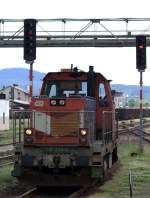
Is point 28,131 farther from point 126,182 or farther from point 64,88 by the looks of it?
point 126,182

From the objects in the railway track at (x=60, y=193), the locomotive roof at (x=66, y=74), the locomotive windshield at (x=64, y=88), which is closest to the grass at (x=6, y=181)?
the railway track at (x=60, y=193)

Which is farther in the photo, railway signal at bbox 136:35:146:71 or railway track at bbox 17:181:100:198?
railway signal at bbox 136:35:146:71

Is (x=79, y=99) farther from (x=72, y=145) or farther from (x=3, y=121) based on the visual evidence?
(x=3, y=121)

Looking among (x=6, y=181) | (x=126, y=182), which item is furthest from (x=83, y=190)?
(x=6, y=181)

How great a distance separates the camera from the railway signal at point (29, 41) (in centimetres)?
2357

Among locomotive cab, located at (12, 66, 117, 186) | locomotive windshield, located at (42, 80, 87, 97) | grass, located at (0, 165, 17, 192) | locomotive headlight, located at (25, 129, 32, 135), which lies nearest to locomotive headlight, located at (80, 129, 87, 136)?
locomotive cab, located at (12, 66, 117, 186)

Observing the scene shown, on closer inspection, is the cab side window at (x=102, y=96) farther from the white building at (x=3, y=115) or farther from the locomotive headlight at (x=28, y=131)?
the white building at (x=3, y=115)

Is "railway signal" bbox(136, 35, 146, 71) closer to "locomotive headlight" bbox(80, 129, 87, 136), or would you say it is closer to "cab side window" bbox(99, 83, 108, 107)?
"cab side window" bbox(99, 83, 108, 107)

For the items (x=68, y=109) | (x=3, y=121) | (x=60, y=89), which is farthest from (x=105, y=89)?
(x=3, y=121)

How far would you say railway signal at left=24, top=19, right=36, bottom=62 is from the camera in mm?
23569

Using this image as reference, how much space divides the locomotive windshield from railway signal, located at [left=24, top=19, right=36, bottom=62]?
19.9 feet

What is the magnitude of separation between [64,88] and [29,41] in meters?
7.73

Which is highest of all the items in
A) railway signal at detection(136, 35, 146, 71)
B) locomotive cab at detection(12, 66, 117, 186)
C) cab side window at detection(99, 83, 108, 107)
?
railway signal at detection(136, 35, 146, 71)

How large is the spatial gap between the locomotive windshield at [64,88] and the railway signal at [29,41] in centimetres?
607
